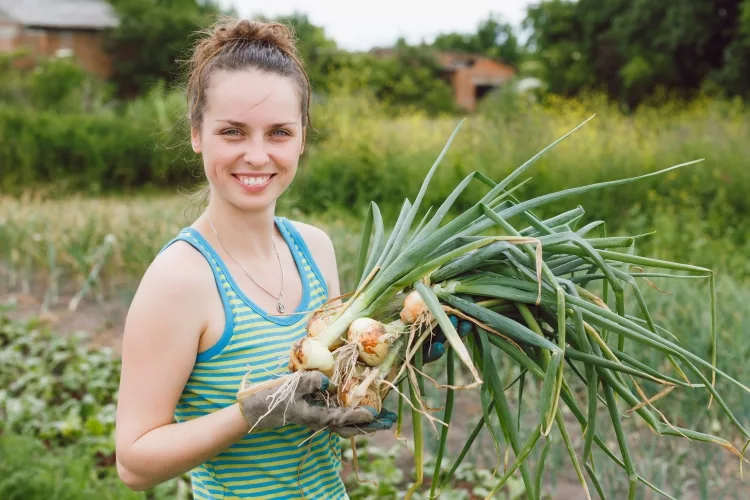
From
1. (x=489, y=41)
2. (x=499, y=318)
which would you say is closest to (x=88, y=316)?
(x=499, y=318)

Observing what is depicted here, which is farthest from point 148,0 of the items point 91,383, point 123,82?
point 91,383

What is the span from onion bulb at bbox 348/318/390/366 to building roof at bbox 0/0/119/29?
28484 mm

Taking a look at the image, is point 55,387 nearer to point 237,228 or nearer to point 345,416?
point 237,228

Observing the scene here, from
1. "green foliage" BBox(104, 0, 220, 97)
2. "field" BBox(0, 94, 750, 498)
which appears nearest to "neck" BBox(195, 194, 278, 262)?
"field" BBox(0, 94, 750, 498)

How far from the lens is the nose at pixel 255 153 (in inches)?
54.5

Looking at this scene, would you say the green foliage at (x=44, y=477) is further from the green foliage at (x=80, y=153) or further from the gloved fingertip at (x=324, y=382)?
the green foliage at (x=80, y=153)

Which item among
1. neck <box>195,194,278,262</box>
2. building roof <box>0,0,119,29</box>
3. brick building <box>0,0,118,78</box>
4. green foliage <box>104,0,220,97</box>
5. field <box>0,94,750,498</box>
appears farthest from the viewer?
building roof <box>0,0,119,29</box>

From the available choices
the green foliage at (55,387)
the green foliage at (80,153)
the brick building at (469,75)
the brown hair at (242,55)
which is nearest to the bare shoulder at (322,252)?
the brown hair at (242,55)

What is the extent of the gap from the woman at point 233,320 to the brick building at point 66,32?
2867 cm

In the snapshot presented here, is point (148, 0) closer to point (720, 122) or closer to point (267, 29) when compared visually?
point (720, 122)

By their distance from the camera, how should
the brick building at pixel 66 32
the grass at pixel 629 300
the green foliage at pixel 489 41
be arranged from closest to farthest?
the grass at pixel 629 300
the brick building at pixel 66 32
the green foliage at pixel 489 41

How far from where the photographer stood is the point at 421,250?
1.39 m

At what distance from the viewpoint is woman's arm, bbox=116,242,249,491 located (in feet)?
4.30

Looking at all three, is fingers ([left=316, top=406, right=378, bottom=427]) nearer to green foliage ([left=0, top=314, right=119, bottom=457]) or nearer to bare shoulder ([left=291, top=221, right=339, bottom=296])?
bare shoulder ([left=291, top=221, right=339, bottom=296])
